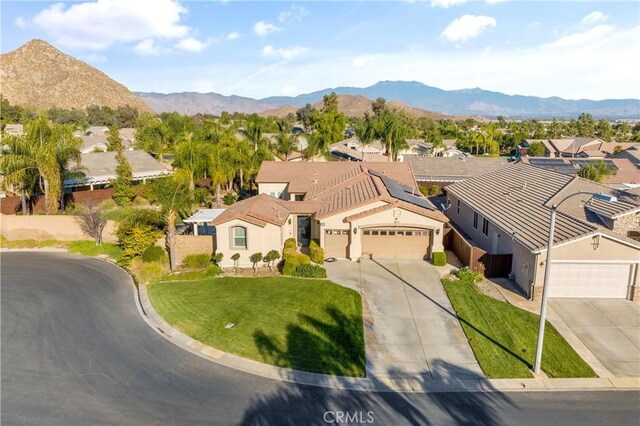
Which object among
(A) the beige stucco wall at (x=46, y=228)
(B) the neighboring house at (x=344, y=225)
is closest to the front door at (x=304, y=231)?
(B) the neighboring house at (x=344, y=225)

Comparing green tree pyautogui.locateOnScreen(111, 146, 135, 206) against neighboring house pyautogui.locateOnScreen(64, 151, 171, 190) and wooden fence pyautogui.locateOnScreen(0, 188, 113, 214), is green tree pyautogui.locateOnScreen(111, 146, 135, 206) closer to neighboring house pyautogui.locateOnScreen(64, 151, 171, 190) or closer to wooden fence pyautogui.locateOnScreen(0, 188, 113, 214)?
wooden fence pyautogui.locateOnScreen(0, 188, 113, 214)

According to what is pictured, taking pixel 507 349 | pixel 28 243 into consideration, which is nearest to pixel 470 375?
pixel 507 349

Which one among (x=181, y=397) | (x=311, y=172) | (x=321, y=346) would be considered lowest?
(x=181, y=397)

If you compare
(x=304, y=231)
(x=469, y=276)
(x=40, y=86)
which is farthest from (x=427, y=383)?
(x=40, y=86)

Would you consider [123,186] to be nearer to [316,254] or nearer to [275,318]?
[316,254]

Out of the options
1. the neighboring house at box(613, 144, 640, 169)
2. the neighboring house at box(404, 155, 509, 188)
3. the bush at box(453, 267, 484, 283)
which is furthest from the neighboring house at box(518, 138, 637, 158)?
the bush at box(453, 267, 484, 283)

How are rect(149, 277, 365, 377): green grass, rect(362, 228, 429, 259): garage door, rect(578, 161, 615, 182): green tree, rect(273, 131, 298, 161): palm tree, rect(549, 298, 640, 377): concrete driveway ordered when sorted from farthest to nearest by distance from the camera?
rect(273, 131, 298, 161): palm tree
rect(578, 161, 615, 182): green tree
rect(362, 228, 429, 259): garage door
rect(149, 277, 365, 377): green grass
rect(549, 298, 640, 377): concrete driveway
